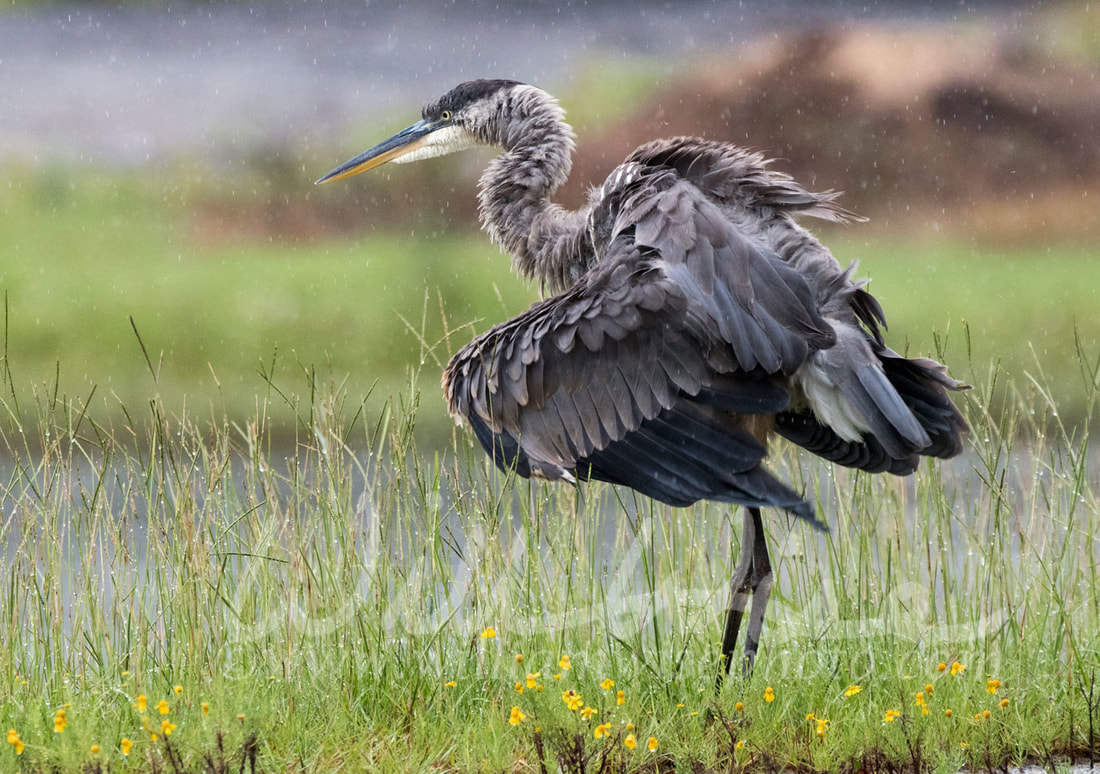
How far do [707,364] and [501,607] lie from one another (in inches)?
37.8

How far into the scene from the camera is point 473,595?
143 inches

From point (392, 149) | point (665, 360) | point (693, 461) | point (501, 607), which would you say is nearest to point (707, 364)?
point (665, 360)

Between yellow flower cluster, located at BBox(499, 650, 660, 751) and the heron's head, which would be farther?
the heron's head

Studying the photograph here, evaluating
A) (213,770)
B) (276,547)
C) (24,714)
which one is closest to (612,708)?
(213,770)

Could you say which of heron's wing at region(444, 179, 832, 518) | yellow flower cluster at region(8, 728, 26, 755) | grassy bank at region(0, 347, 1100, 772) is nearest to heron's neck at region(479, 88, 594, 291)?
heron's wing at region(444, 179, 832, 518)

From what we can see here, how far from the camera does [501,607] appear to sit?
356 cm

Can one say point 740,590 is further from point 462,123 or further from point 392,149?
point 392,149

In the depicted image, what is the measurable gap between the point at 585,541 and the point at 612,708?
2.92ft

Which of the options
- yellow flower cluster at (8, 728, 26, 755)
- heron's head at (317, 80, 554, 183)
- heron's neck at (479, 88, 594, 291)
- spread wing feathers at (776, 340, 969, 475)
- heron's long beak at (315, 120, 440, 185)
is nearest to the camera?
yellow flower cluster at (8, 728, 26, 755)

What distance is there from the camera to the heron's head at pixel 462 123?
471 centimetres

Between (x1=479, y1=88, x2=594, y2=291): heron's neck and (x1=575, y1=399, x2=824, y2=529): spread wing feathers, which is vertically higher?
(x1=479, y1=88, x2=594, y2=291): heron's neck

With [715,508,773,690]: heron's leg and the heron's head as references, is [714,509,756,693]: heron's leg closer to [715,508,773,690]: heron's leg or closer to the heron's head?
[715,508,773,690]: heron's leg

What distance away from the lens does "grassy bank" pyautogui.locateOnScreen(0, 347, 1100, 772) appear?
3008 mm

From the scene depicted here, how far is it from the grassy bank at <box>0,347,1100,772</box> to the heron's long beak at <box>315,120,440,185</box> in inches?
56.8
